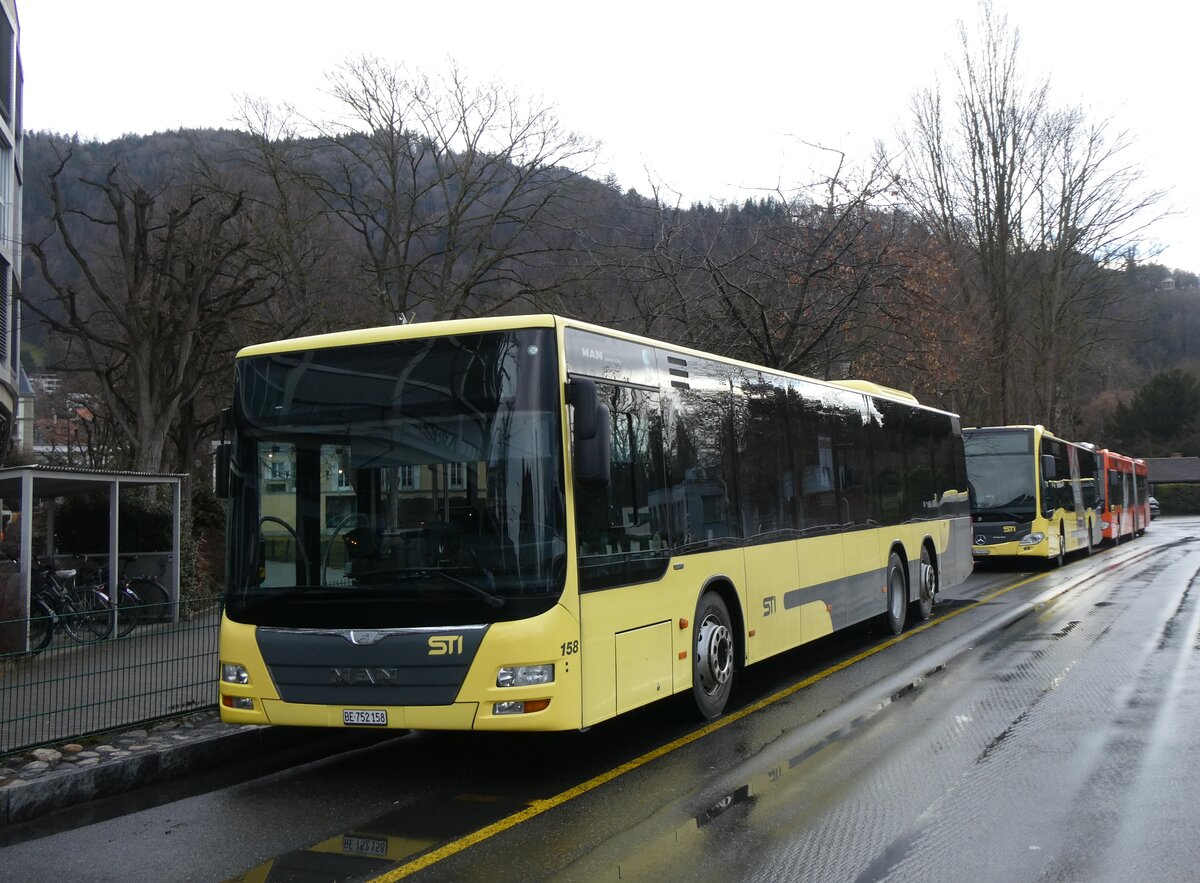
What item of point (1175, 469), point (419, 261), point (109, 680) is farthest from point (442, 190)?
point (1175, 469)

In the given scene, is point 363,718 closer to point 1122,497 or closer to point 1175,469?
point 1122,497

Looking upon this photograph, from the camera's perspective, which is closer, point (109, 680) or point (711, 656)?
point (109, 680)

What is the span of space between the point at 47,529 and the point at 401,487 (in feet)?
41.0

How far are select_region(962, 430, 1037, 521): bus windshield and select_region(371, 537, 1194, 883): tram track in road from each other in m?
7.29

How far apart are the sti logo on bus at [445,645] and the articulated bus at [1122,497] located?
105ft

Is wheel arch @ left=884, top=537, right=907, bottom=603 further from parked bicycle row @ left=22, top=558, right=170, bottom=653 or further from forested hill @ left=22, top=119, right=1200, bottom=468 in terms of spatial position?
parked bicycle row @ left=22, top=558, right=170, bottom=653

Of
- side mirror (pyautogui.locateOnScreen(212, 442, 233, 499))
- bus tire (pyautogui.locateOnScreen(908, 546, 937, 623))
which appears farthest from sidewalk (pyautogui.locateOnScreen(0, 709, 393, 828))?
bus tire (pyautogui.locateOnScreen(908, 546, 937, 623))

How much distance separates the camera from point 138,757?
747 cm

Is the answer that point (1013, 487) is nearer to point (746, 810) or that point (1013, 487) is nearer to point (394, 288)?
point (394, 288)

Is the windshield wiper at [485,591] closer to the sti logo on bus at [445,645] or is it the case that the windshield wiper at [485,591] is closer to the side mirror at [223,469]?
the sti logo on bus at [445,645]

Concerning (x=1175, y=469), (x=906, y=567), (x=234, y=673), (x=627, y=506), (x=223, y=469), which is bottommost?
(x=234, y=673)

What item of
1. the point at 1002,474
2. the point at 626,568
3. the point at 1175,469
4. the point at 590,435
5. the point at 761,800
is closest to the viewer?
the point at 761,800

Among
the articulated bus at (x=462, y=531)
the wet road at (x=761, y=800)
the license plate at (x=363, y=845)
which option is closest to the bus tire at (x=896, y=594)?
the wet road at (x=761, y=800)

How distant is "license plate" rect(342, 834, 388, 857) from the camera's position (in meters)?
5.68
